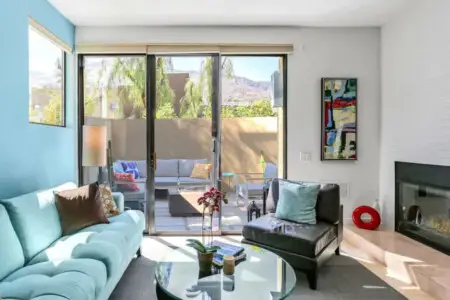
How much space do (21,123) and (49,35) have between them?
3.56 feet

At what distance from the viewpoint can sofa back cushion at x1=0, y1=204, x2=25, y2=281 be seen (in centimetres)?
202

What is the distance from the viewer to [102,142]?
3680 millimetres

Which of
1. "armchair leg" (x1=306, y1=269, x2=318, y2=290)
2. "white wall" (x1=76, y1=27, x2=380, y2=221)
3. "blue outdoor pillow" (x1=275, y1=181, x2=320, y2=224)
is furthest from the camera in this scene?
"white wall" (x1=76, y1=27, x2=380, y2=221)

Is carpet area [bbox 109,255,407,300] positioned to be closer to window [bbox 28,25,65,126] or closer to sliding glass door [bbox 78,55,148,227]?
sliding glass door [bbox 78,55,148,227]

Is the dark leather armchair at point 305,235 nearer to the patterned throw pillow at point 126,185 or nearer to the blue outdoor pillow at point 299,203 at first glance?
the blue outdoor pillow at point 299,203

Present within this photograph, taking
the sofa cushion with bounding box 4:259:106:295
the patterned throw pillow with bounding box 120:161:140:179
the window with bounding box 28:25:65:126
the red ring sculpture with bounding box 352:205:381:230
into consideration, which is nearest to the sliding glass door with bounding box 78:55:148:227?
the patterned throw pillow with bounding box 120:161:140:179

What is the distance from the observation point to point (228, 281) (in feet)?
7.10

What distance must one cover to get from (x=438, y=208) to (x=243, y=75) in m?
2.62

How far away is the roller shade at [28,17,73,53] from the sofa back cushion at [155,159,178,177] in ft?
5.55

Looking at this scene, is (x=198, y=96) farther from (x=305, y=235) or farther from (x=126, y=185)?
(x=305, y=235)

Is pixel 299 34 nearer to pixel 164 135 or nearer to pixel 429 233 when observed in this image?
pixel 164 135

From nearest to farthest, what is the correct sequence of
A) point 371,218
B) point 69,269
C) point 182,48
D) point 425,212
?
point 69,269
point 425,212
point 371,218
point 182,48

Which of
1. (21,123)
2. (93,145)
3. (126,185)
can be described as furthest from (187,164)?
(21,123)

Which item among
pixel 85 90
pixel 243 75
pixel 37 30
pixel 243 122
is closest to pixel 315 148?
pixel 243 122
